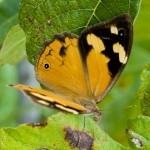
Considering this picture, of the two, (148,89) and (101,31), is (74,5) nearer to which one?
(101,31)

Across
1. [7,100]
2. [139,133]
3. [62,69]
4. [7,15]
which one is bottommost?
[7,100]

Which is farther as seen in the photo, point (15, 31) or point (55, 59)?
point (15, 31)

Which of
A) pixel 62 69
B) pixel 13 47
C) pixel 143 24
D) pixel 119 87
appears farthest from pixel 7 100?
pixel 62 69

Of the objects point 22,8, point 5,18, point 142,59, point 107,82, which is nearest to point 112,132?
point 142,59

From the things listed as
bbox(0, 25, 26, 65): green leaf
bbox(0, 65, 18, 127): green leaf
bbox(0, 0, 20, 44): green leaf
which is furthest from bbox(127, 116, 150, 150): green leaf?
bbox(0, 65, 18, 127): green leaf

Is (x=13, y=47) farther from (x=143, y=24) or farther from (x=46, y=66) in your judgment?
(x=143, y=24)

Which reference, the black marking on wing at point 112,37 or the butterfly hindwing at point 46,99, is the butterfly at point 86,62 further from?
the butterfly hindwing at point 46,99
